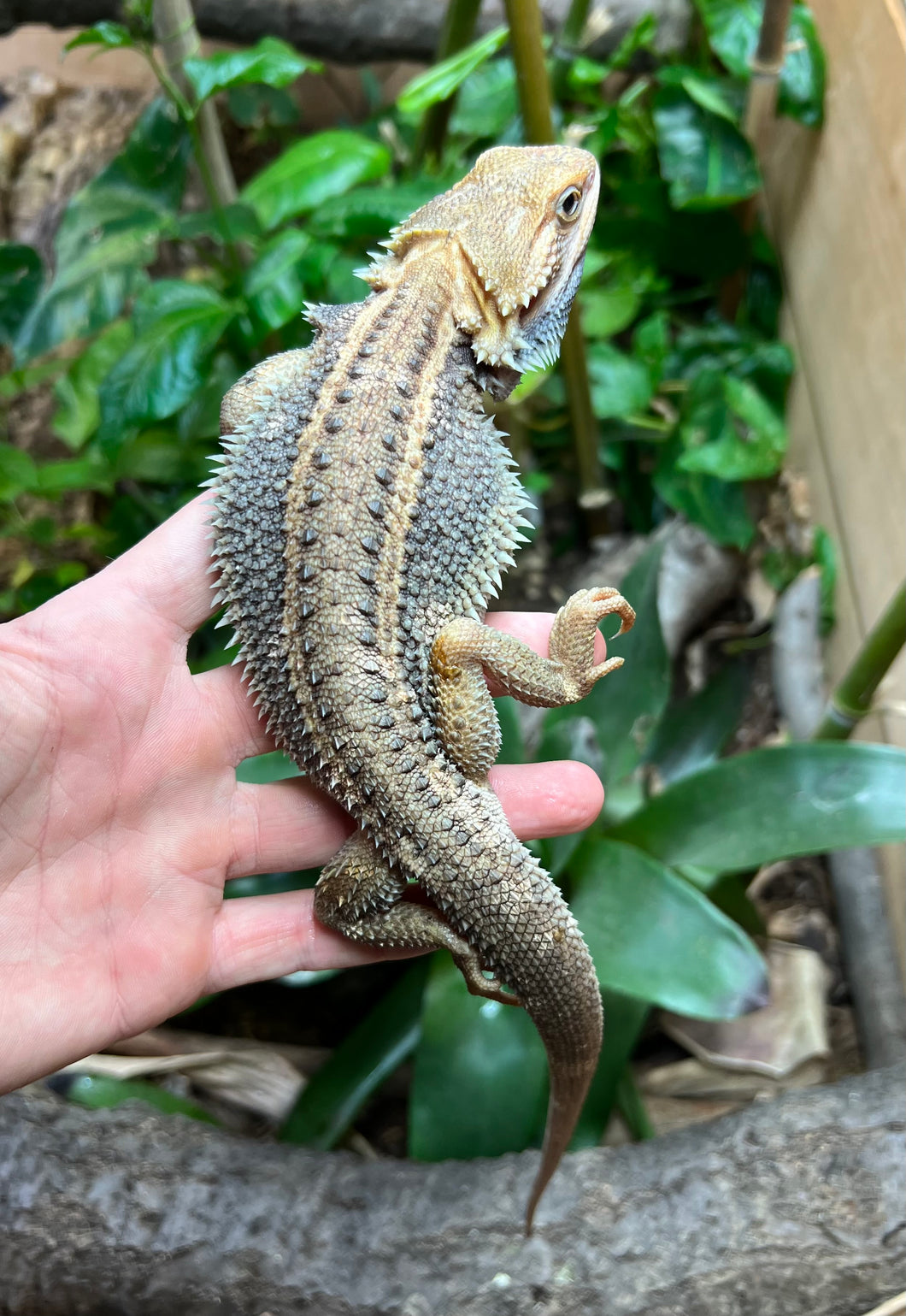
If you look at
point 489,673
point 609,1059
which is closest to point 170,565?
point 489,673

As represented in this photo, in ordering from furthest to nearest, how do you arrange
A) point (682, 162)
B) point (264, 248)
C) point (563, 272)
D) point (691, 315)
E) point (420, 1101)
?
point (691, 315) < point (682, 162) < point (264, 248) < point (420, 1101) < point (563, 272)

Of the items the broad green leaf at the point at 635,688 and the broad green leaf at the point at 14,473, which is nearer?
the broad green leaf at the point at 635,688

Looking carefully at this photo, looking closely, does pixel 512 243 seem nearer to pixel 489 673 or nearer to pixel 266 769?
pixel 489 673

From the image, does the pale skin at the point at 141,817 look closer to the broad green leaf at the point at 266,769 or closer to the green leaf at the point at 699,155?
the broad green leaf at the point at 266,769

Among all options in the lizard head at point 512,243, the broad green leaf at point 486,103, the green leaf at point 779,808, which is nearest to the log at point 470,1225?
the green leaf at point 779,808

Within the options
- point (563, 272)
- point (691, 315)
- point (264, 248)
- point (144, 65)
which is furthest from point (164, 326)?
point (691, 315)

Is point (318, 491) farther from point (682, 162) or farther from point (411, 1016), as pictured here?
point (682, 162)
